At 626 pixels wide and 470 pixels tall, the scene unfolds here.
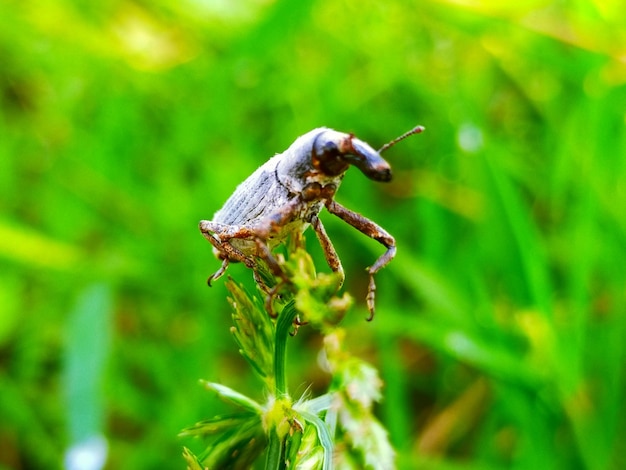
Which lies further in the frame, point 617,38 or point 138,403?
point 617,38

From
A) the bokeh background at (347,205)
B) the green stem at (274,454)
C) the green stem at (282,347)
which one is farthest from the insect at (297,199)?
the bokeh background at (347,205)

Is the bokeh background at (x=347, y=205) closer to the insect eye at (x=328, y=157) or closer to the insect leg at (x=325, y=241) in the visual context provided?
the insect leg at (x=325, y=241)

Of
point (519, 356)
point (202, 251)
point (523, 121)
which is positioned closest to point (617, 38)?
point (523, 121)

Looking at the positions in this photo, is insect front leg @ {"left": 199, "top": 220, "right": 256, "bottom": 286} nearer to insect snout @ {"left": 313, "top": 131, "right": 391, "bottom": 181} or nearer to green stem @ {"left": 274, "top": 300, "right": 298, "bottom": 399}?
insect snout @ {"left": 313, "top": 131, "right": 391, "bottom": 181}

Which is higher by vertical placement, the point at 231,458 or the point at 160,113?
the point at 160,113

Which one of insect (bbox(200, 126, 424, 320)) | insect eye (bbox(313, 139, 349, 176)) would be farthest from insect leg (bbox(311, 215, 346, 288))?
insect eye (bbox(313, 139, 349, 176))

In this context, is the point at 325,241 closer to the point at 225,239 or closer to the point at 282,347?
the point at 225,239

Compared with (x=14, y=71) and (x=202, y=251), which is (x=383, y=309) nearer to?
(x=202, y=251)
